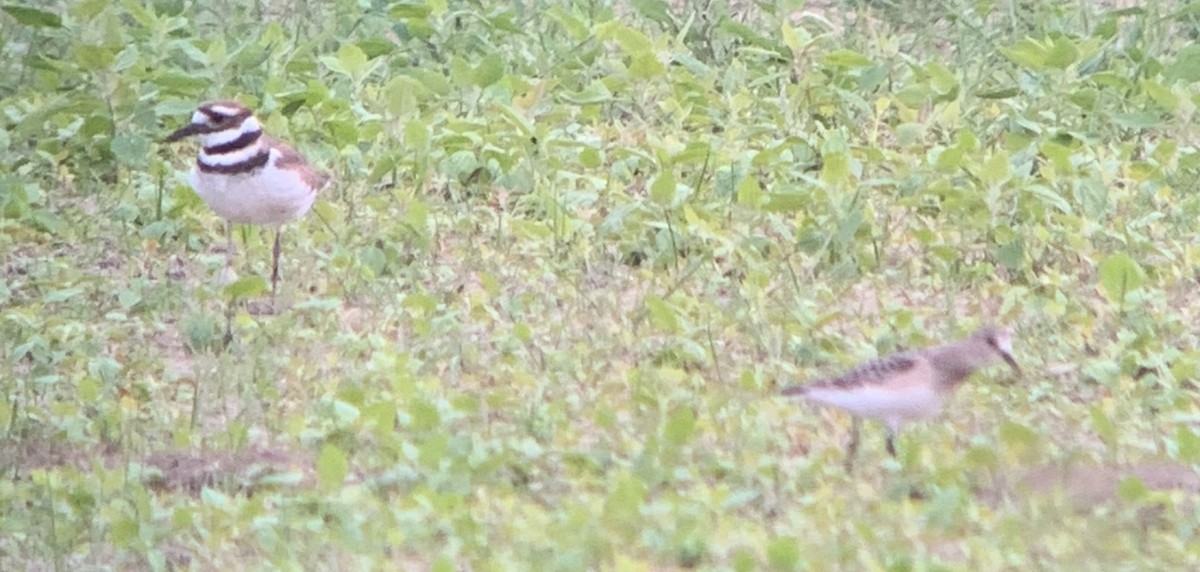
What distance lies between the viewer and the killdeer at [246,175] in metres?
6.93

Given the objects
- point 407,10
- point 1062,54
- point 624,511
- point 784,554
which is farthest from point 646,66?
point 784,554

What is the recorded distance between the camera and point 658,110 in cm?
866

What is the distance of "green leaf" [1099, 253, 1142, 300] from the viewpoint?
6.50 metres

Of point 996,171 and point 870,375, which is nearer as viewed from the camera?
point 870,375

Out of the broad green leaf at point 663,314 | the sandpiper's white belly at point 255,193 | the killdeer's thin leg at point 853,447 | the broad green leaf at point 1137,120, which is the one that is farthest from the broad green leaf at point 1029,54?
the killdeer's thin leg at point 853,447

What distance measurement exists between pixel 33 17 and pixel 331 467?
394 cm

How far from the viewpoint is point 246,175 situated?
6.92m

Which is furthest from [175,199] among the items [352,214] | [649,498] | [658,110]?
[649,498]

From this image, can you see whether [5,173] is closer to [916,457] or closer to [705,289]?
[705,289]

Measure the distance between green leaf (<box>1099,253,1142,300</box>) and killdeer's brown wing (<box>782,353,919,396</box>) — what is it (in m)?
1.37

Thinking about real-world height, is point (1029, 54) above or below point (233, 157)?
above

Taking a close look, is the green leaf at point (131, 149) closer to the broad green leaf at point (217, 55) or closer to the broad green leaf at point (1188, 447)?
the broad green leaf at point (217, 55)

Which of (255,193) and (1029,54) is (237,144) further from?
(1029,54)

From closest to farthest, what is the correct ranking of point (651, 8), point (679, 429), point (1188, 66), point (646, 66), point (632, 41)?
point (679, 429), point (1188, 66), point (646, 66), point (632, 41), point (651, 8)
